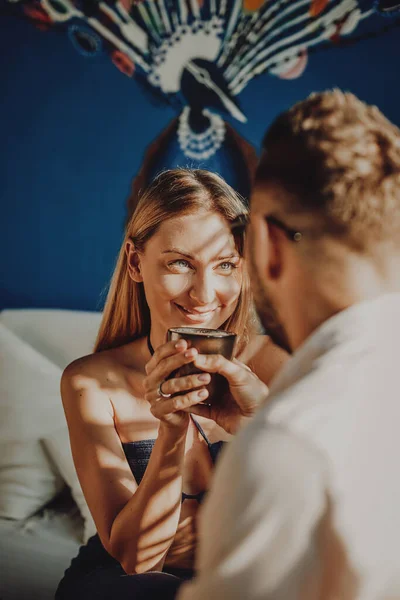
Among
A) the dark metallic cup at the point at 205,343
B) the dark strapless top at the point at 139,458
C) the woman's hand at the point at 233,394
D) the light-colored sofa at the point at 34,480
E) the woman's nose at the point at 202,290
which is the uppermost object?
the dark metallic cup at the point at 205,343

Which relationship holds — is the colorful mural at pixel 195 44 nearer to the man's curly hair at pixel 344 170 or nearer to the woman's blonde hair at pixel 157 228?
the woman's blonde hair at pixel 157 228

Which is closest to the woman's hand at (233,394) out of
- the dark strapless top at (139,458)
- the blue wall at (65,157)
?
the dark strapless top at (139,458)

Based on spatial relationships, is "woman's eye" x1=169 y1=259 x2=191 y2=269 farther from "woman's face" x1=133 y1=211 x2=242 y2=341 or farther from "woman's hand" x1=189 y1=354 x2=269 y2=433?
"woman's hand" x1=189 y1=354 x2=269 y2=433

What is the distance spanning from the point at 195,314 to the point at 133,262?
21 centimetres

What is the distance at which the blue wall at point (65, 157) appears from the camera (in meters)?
2.77

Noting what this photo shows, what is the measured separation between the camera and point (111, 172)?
9.20 feet

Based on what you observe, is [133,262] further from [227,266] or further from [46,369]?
[46,369]

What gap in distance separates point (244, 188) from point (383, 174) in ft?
6.64

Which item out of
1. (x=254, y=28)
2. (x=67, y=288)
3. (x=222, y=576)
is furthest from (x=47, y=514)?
(x=254, y=28)

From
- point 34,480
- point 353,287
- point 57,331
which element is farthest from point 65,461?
point 353,287

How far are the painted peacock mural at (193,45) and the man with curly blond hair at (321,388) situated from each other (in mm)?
2043

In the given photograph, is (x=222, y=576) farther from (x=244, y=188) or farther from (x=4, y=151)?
(x=4, y=151)

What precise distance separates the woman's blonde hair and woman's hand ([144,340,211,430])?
18.1 inches

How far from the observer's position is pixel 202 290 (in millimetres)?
1376
